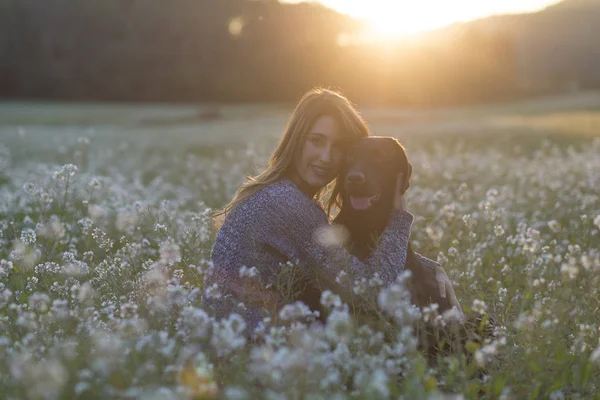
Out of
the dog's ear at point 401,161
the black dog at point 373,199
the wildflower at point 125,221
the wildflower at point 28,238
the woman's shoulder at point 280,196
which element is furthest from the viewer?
the wildflower at point 125,221

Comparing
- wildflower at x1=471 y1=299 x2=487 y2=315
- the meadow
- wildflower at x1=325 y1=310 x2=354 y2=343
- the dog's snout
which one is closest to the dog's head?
the dog's snout

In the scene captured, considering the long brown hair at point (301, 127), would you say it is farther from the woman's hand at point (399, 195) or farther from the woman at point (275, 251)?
the woman's hand at point (399, 195)

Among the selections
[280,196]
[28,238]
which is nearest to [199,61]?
[28,238]

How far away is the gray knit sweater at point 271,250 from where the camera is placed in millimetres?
4215

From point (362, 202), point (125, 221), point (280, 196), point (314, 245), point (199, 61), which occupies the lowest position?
Result: point (125, 221)

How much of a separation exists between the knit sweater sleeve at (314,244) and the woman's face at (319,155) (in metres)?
0.45

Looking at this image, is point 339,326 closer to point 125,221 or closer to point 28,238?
point 28,238

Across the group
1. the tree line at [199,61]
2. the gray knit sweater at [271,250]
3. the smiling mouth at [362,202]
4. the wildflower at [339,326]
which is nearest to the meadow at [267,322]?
the wildflower at [339,326]

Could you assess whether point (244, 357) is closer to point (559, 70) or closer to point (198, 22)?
point (198, 22)

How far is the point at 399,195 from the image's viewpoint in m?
4.90

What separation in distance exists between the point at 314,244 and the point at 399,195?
3.21 ft

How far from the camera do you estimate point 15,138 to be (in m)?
23.0

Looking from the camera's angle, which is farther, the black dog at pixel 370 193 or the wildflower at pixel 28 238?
the wildflower at pixel 28 238

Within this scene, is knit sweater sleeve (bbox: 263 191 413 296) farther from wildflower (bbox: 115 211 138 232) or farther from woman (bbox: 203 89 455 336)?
wildflower (bbox: 115 211 138 232)
